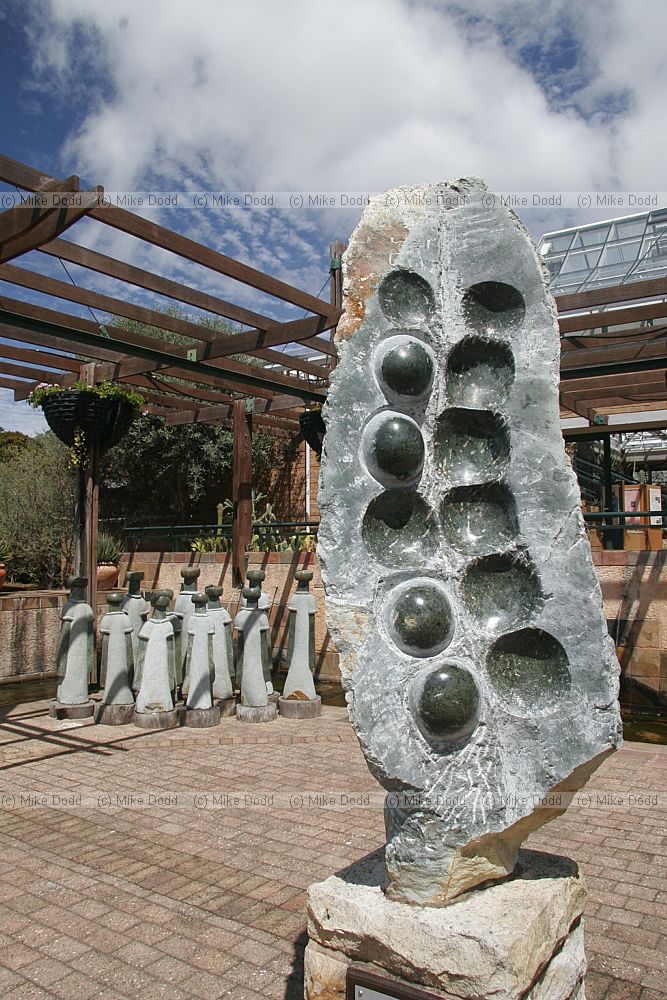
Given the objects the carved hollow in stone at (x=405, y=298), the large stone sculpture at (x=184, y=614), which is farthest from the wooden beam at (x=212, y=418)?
the carved hollow in stone at (x=405, y=298)

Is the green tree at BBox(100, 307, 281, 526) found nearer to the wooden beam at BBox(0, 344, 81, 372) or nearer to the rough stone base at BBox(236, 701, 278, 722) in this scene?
the wooden beam at BBox(0, 344, 81, 372)

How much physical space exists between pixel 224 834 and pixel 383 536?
8.39 feet

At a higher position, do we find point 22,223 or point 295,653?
point 22,223

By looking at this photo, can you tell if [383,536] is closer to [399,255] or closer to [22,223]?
[399,255]

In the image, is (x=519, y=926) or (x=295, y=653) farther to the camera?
(x=295, y=653)

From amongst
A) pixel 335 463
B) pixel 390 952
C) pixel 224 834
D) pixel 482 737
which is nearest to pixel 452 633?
pixel 482 737

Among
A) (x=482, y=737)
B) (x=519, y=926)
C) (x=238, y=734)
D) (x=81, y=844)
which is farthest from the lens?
(x=238, y=734)

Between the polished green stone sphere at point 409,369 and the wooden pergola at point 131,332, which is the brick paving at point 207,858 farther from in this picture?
the wooden pergola at point 131,332

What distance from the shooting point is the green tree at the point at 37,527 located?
1385 centimetres

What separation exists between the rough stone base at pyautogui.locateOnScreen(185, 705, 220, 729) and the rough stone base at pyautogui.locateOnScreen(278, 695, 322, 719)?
0.76 metres

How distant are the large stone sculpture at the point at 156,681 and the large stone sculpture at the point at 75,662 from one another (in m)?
0.68

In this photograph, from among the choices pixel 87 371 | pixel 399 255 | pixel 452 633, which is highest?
pixel 87 371

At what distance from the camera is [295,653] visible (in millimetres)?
7488

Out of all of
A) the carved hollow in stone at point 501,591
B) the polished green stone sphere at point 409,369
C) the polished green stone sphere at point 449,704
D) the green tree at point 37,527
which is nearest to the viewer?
the polished green stone sphere at point 449,704
